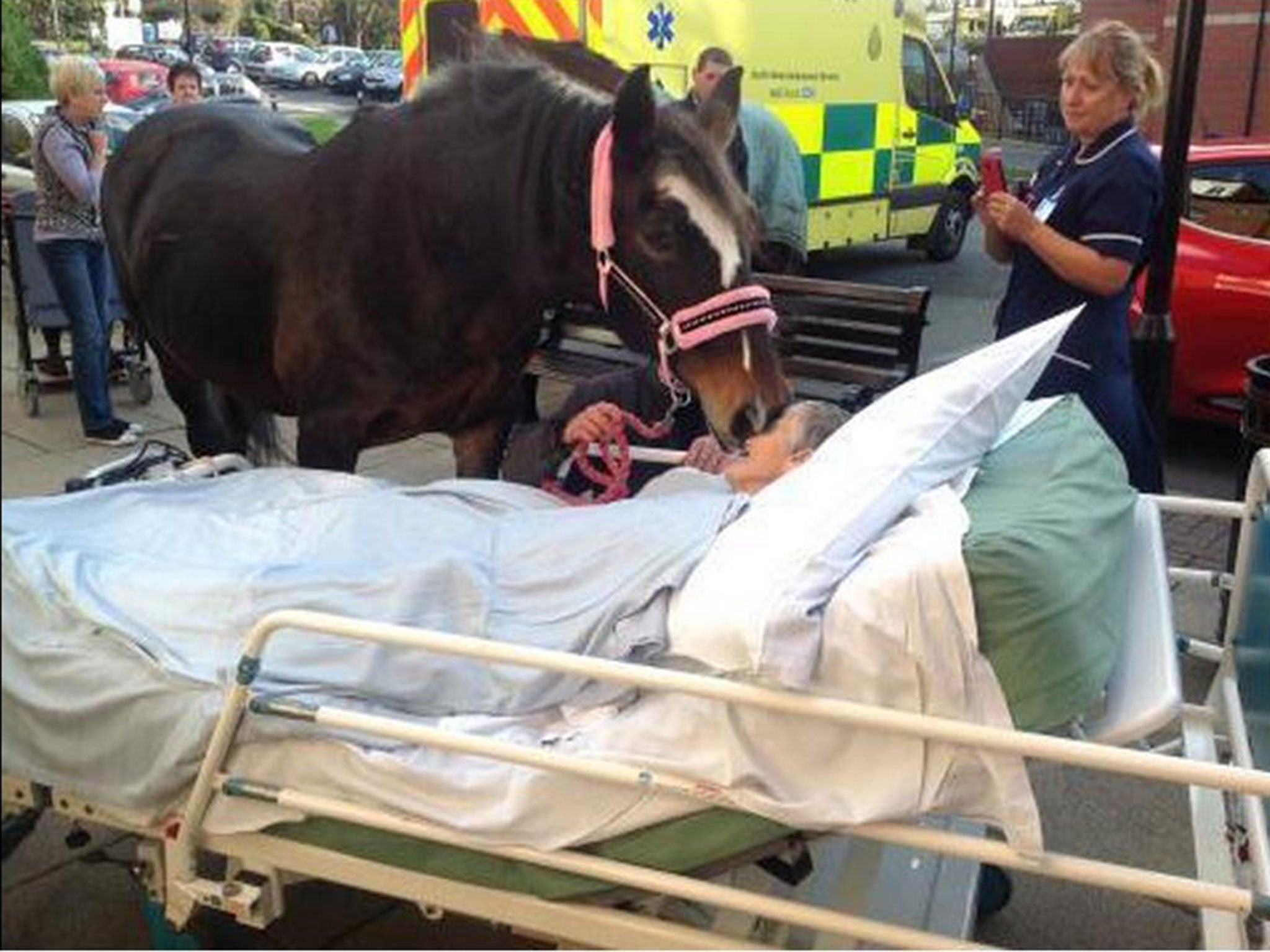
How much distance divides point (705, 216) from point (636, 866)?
135cm

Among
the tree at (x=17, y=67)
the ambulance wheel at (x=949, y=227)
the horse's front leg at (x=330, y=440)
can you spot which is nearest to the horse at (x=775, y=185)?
the horse's front leg at (x=330, y=440)

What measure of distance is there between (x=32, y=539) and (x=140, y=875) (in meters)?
0.67

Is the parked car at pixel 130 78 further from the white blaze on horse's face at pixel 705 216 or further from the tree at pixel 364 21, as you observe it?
the white blaze on horse's face at pixel 705 216

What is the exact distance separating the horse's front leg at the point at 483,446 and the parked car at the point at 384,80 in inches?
73.9

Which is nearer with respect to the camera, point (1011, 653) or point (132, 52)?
point (1011, 653)

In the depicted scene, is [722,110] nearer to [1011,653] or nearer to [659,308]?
[659,308]

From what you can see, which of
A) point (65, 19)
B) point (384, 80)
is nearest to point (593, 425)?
A: point (65, 19)

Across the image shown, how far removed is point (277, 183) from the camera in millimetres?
3229

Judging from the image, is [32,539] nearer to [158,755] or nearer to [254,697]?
[158,755]

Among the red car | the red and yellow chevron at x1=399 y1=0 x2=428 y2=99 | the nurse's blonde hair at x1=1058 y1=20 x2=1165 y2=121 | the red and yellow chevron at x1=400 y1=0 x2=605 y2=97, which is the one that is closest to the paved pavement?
the nurse's blonde hair at x1=1058 y1=20 x2=1165 y2=121

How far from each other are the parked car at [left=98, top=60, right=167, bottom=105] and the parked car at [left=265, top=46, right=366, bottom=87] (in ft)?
3.18

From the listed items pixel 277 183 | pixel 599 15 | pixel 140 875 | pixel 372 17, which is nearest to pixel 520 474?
pixel 277 183

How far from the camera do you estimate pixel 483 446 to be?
129 inches

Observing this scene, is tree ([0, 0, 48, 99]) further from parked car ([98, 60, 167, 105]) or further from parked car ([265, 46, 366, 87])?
parked car ([98, 60, 167, 105])
